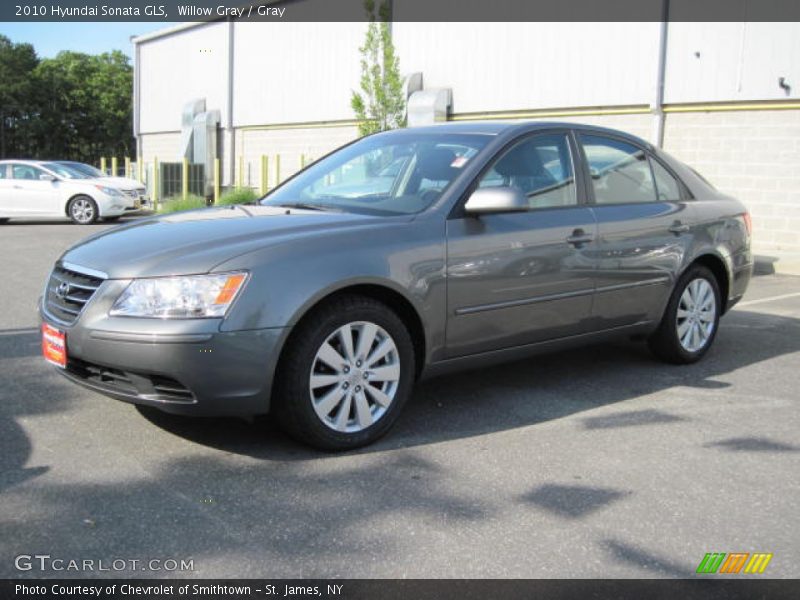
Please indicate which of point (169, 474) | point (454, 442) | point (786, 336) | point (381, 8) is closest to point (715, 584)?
point (454, 442)

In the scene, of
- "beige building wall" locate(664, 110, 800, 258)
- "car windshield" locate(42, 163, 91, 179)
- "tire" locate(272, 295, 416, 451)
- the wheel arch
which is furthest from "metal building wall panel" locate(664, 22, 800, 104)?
"car windshield" locate(42, 163, 91, 179)

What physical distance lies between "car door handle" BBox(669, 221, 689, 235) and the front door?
81cm

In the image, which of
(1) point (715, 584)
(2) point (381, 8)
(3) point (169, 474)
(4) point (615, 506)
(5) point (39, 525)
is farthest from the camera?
(2) point (381, 8)

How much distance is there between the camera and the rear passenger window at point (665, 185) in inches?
218

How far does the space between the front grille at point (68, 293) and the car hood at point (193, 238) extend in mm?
59

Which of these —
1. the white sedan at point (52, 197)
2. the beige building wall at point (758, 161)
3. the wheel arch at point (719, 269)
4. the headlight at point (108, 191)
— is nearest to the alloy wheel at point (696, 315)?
the wheel arch at point (719, 269)

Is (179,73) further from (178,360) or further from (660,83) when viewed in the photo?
(178,360)

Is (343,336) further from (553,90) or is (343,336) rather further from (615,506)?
(553,90)

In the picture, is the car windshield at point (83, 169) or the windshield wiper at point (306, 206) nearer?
the windshield wiper at point (306, 206)

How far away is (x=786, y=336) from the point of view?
22.3ft

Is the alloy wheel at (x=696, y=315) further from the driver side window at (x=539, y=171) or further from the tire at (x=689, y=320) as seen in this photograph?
the driver side window at (x=539, y=171)

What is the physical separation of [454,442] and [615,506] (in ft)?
3.11

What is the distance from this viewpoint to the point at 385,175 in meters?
4.76

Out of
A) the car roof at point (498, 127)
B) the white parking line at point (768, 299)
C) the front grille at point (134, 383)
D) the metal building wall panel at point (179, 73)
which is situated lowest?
the white parking line at point (768, 299)
